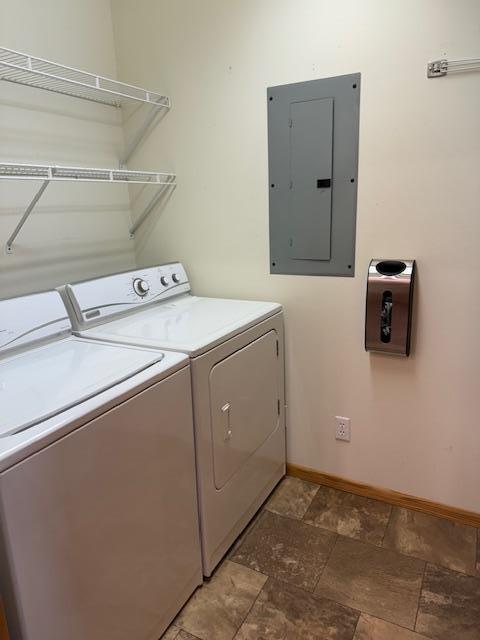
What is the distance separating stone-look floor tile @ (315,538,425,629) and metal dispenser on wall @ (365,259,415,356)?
0.83 meters

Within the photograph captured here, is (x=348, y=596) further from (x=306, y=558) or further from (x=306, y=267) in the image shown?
(x=306, y=267)

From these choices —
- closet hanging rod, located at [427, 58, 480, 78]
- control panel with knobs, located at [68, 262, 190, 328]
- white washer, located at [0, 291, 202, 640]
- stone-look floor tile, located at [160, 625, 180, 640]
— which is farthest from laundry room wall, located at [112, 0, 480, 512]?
stone-look floor tile, located at [160, 625, 180, 640]

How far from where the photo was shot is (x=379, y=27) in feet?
5.54

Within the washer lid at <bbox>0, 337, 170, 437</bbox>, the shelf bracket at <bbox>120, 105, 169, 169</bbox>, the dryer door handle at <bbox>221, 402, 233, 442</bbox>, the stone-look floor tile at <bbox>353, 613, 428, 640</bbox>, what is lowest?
the stone-look floor tile at <bbox>353, 613, 428, 640</bbox>

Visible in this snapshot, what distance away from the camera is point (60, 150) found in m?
2.01

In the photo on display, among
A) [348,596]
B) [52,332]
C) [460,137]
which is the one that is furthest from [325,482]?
[460,137]

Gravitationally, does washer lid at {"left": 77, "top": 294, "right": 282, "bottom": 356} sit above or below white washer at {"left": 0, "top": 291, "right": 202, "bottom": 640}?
above

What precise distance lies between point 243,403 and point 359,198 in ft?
3.23

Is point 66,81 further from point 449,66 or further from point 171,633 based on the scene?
point 171,633

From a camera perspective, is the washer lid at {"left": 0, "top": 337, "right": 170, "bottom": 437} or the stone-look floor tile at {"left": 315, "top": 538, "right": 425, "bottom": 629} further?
the stone-look floor tile at {"left": 315, "top": 538, "right": 425, "bottom": 629}

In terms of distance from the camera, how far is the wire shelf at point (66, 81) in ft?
5.37

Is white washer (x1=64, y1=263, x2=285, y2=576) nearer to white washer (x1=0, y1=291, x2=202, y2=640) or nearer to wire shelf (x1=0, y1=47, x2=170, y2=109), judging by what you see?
white washer (x1=0, y1=291, x2=202, y2=640)

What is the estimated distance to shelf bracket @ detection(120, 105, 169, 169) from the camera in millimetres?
2244

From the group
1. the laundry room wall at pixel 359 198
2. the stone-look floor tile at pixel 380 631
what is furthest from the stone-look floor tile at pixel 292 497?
the stone-look floor tile at pixel 380 631
